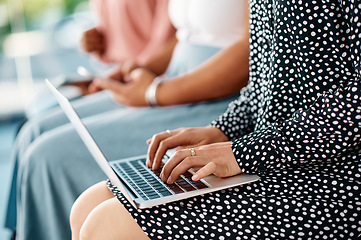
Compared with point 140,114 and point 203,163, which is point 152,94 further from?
point 203,163

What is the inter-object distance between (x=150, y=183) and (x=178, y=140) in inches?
5.6

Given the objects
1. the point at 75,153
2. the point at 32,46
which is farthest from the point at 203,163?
the point at 32,46

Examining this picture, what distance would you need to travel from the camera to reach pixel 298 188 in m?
0.78

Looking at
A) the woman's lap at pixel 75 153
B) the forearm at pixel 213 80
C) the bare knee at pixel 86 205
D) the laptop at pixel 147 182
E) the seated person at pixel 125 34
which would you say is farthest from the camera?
the seated person at pixel 125 34

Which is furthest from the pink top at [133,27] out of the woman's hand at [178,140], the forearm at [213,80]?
the woman's hand at [178,140]

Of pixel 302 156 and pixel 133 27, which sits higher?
pixel 133 27

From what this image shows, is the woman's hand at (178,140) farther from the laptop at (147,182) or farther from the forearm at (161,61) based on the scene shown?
the forearm at (161,61)

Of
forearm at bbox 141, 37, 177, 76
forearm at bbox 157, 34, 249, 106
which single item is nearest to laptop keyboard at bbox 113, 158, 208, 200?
forearm at bbox 157, 34, 249, 106

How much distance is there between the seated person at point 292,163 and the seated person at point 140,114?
295mm

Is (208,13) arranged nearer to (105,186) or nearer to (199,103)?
(199,103)

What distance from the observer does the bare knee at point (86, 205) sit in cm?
90

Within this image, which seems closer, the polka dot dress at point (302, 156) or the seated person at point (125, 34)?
the polka dot dress at point (302, 156)

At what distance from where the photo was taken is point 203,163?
811 mm

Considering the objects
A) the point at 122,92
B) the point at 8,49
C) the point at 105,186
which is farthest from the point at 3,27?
the point at 105,186
